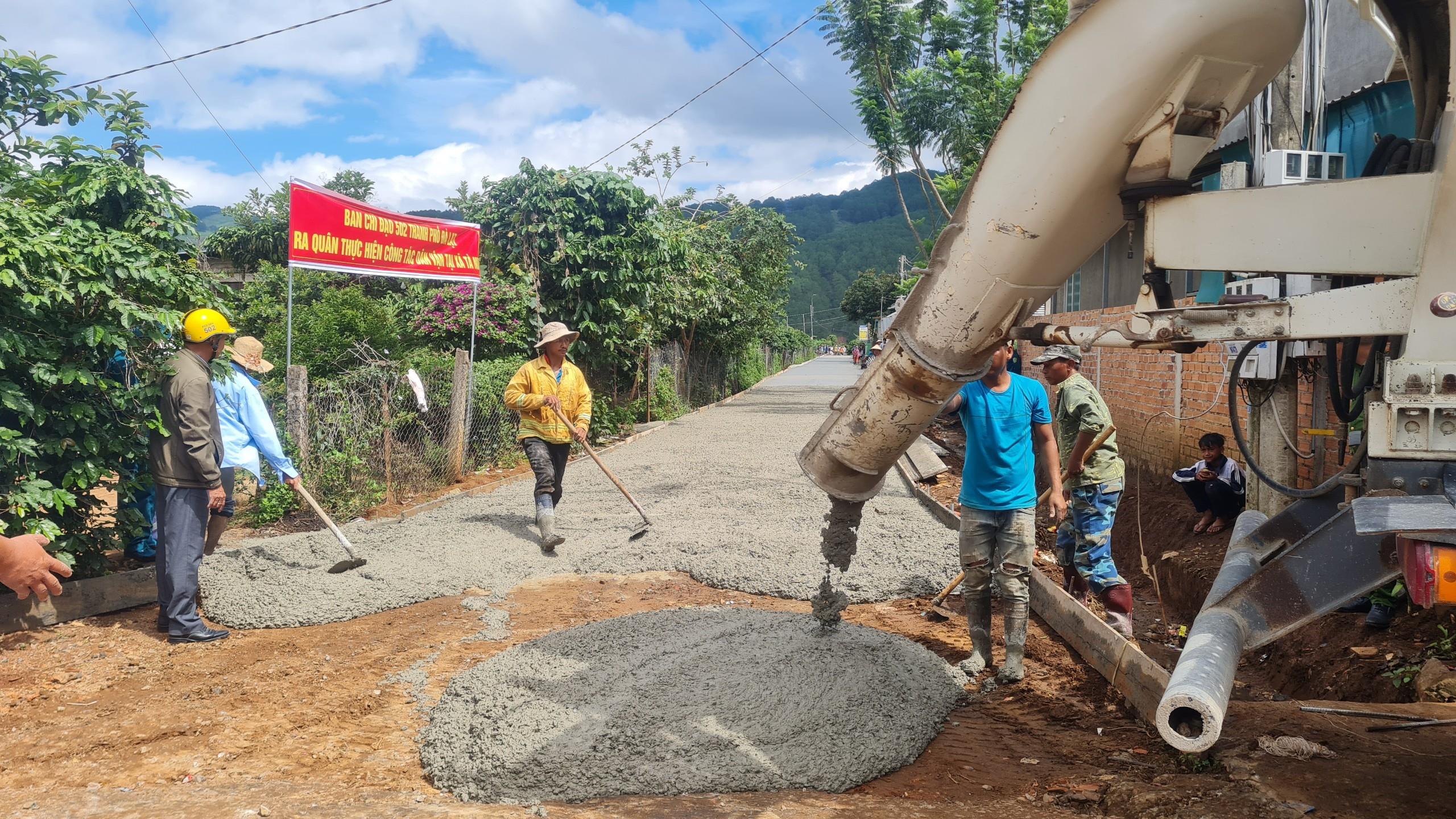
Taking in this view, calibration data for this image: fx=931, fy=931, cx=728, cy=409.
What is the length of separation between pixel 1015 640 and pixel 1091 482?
1.30 metres

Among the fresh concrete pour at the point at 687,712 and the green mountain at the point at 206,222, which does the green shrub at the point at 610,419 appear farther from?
the fresh concrete pour at the point at 687,712

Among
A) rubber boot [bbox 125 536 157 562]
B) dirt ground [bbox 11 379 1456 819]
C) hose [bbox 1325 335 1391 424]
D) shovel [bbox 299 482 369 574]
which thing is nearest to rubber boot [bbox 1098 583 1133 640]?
dirt ground [bbox 11 379 1456 819]

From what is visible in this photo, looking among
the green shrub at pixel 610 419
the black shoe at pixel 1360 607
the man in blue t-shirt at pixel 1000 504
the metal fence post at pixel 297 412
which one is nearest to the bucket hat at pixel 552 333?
the metal fence post at pixel 297 412

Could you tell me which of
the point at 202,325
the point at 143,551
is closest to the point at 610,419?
the point at 143,551

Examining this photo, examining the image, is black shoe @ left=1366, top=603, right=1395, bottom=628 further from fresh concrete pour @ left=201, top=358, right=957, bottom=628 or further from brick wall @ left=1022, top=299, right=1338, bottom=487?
fresh concrete pour @ left=201, top=358, right=957, bottom=628

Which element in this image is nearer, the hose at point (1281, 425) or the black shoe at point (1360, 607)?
the hose at point (1281, 425)

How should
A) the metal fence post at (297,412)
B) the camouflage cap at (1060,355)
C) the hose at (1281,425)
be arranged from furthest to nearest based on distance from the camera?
the metal fence post at (297,412), the camouflage cap at (1060,355), the hose at (1281,425)

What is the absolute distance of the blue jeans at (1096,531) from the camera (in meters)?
5.33

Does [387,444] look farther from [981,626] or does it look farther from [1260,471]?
[1260,471]

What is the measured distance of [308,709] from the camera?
4.00 metres

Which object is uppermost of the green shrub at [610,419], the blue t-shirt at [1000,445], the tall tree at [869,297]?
the tall tree at [869,297]

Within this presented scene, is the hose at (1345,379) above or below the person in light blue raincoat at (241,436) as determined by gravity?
above

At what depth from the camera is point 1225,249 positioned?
2693 mm

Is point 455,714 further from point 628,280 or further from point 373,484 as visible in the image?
point 628,280
